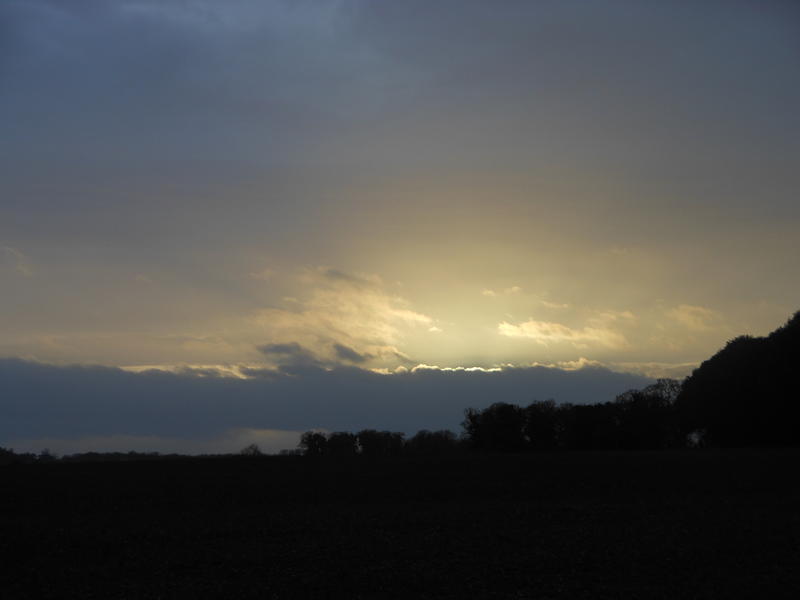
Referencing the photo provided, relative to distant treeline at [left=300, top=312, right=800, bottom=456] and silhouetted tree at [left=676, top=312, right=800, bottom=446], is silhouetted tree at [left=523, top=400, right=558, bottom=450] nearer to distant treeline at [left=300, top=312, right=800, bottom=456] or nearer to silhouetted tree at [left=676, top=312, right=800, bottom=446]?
distant treeline at [left=300, top=312, right=800, bottom=456]

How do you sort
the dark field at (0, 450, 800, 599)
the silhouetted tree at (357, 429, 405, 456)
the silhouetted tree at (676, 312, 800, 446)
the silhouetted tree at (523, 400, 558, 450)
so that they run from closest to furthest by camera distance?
1. the dark field at (0, 450, 800, 599)
2. the silhouetted tree at (676, 312, 800, 446)
3. the silhouetted tree at (523, 400, 558, 450)
4. the silhouetted tree at (357, 429, 405, 456)

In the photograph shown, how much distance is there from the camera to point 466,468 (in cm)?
4903

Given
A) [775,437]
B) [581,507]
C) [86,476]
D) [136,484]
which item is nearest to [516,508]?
[581,507]

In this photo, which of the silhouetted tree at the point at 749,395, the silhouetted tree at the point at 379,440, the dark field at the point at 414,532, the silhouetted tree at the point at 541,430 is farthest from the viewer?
the silhouetted tree at the point at 379,440

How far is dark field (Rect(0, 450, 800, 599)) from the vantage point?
61.7 feet

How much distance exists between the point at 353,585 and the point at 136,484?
3043 centimetres

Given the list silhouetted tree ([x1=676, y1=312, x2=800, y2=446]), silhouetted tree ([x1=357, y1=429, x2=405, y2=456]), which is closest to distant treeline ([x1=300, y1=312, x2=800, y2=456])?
silhouetted tree ([x1=676, y1=312, x2=800, y2=446])

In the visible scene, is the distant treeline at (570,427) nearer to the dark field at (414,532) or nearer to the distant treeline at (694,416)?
the distant treeline at (694,416)

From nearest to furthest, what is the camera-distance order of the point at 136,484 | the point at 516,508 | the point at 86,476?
the point at 516,508, the point at 136,484, the point at 86,476

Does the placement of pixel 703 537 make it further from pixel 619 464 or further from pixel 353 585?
pixel 619 464

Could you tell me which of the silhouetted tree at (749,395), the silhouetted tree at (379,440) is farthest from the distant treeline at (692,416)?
the silhouetted tree at (379,440)

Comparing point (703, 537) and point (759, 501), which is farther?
point (759, 501)

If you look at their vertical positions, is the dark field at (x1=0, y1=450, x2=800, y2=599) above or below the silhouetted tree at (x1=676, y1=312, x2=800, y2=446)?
below

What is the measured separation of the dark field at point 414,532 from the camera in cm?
1880
